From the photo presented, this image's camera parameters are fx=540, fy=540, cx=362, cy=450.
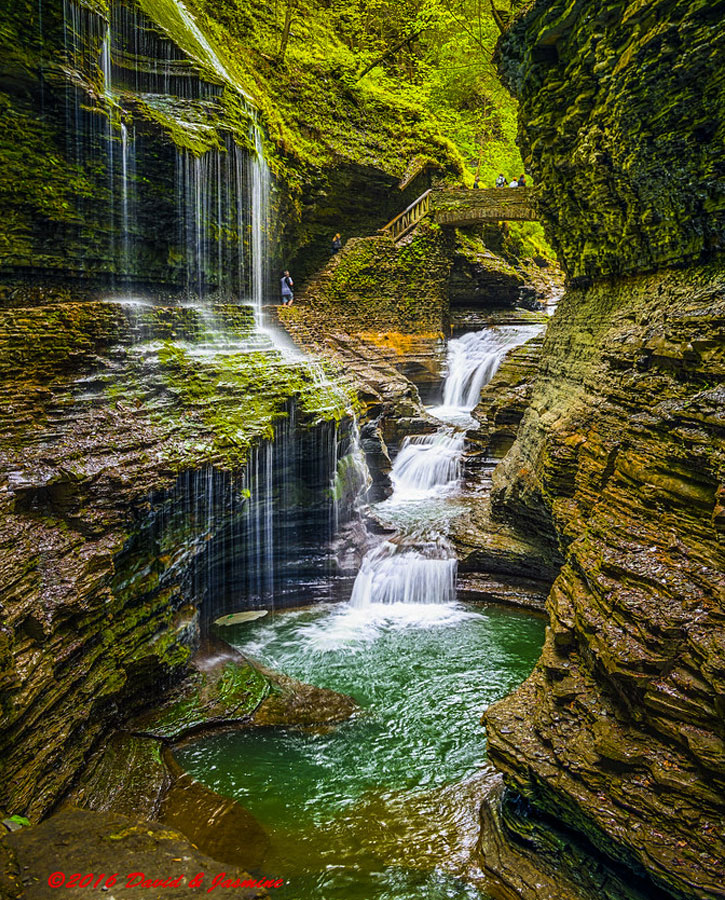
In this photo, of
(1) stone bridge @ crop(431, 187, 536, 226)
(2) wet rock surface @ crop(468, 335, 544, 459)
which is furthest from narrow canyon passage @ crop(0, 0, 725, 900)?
(1) stone bridge @ crop(431, 187, 536, 226)

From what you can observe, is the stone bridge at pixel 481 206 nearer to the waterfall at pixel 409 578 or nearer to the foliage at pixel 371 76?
the foliage at pixel 371 76

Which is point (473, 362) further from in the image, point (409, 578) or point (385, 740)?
point (385, 740)

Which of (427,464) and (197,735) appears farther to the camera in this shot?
(427,464)

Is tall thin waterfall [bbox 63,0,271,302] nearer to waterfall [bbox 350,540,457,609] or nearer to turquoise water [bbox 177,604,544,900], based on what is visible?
waterfall [bbox 350,540,457,609]

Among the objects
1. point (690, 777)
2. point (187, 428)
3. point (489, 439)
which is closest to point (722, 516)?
point (690, 777)

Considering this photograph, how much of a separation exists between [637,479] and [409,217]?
17.5m

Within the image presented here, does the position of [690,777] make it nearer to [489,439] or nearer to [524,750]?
[524,750]

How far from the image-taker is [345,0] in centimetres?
2167

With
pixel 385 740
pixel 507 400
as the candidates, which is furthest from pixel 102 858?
pixel 507 400

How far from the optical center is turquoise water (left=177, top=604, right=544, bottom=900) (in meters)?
5.03

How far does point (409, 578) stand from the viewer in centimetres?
1062

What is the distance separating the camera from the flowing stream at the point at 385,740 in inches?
199

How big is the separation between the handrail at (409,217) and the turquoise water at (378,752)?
14982 millimetres

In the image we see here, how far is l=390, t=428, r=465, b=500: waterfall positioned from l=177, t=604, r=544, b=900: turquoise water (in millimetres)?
4941
